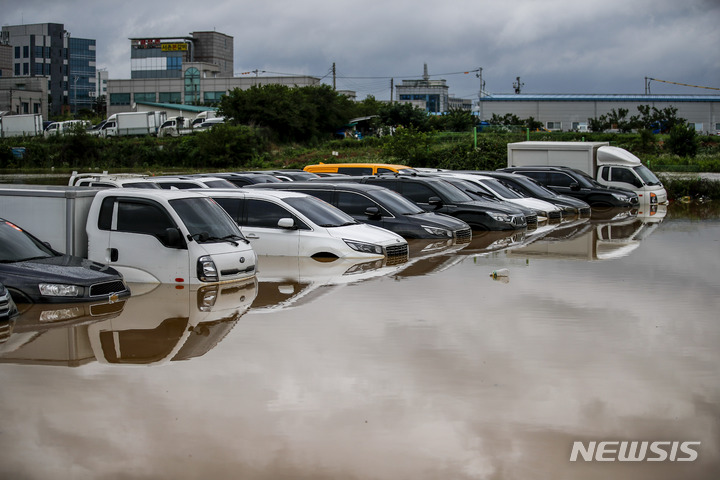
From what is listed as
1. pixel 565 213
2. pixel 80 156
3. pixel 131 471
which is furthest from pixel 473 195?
pixel 80 156

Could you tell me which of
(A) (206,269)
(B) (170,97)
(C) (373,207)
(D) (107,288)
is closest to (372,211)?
(C) (373,207)

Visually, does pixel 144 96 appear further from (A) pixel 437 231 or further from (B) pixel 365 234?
(B) pixel 365 234

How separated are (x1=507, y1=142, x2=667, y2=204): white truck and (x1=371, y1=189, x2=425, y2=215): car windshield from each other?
14.3 m

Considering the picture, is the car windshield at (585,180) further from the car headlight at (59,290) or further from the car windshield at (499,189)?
the car headlight at (59,290)

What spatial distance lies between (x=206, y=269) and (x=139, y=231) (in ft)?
4.27

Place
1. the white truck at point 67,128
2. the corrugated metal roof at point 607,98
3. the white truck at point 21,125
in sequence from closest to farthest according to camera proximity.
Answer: the white truck at point 67,128 < the white truck at point 21,125 < the corrugated metal roof at point 607,98

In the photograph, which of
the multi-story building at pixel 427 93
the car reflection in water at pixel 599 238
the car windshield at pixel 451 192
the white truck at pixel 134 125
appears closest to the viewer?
the car reflection in water at pixel 599 238

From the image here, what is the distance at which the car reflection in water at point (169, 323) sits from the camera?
386 inches

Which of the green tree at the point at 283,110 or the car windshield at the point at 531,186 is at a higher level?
the green tree at the point at 283,110

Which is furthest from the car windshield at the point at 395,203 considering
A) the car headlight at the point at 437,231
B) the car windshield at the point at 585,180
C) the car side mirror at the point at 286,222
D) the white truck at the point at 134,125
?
the white truck at the point at 134,125

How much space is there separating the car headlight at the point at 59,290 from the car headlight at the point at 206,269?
2053 mm

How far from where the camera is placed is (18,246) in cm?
1283

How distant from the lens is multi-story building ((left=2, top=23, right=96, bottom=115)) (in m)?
151

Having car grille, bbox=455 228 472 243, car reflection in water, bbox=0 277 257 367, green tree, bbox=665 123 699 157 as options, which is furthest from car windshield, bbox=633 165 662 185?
car reflection in water, bbox=0 277 257 367
